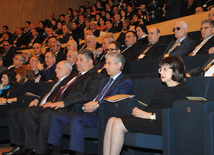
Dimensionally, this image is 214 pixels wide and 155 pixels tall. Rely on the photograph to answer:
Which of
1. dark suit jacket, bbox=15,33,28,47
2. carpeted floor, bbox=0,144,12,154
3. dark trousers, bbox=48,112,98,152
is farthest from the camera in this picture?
dark suit jacket, bbox=15,33,28,47

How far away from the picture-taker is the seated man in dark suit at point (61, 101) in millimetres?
3143

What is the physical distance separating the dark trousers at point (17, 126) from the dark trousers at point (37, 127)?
220 mm

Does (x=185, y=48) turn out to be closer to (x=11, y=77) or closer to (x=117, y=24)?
(x=11, y=77)

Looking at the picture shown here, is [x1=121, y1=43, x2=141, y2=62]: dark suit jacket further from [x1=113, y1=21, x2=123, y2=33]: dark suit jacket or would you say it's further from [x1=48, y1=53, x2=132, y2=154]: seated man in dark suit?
[x1=113, y1=21, x2=123, y2=33]: dark suit jacket

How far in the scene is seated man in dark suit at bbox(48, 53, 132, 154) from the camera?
9.43 feet

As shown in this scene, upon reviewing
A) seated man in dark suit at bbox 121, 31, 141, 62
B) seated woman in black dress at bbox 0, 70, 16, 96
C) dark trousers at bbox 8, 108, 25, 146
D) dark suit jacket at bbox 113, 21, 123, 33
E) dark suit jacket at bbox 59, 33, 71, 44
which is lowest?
dark trousers at bbox 8, 108, 25, 146

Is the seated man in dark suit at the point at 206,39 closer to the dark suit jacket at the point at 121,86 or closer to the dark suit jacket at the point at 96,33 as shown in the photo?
the dark suit jacket at the point at 121,86

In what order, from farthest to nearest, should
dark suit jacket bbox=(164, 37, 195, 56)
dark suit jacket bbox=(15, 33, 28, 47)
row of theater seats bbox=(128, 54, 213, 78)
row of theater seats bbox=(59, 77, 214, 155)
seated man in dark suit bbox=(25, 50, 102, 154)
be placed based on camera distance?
1. dark suit jacket bbox=(15, 33, 28, 47)
2. dark suit jacket bbox=(164, 37, 195, 56)
3. row of theater seats bbox=(128, 54, 213, 78)
4. seated man in dark suit bbox=(25, 50, 102, 154)
5. row of theater seats bbox=(59, 77, 214, 155)

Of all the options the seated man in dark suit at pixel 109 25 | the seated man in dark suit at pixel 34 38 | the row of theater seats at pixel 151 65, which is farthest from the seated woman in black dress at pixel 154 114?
the seated man in dark suit at pixel 34 38

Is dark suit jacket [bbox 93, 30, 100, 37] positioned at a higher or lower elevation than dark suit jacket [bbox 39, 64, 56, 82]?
higher

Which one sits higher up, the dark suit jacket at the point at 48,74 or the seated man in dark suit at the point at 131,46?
the seated man in dark suit at the point at 131,46

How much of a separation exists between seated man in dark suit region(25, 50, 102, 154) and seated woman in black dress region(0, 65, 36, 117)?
0.37 metres

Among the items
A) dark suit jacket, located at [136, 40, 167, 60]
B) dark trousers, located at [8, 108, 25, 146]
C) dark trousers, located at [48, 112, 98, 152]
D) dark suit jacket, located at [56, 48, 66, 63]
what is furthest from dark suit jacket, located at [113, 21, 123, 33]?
dark trousers, located at [48, 112, 98, 152]

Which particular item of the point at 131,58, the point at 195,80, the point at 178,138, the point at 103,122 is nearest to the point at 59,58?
the point at 131,58
